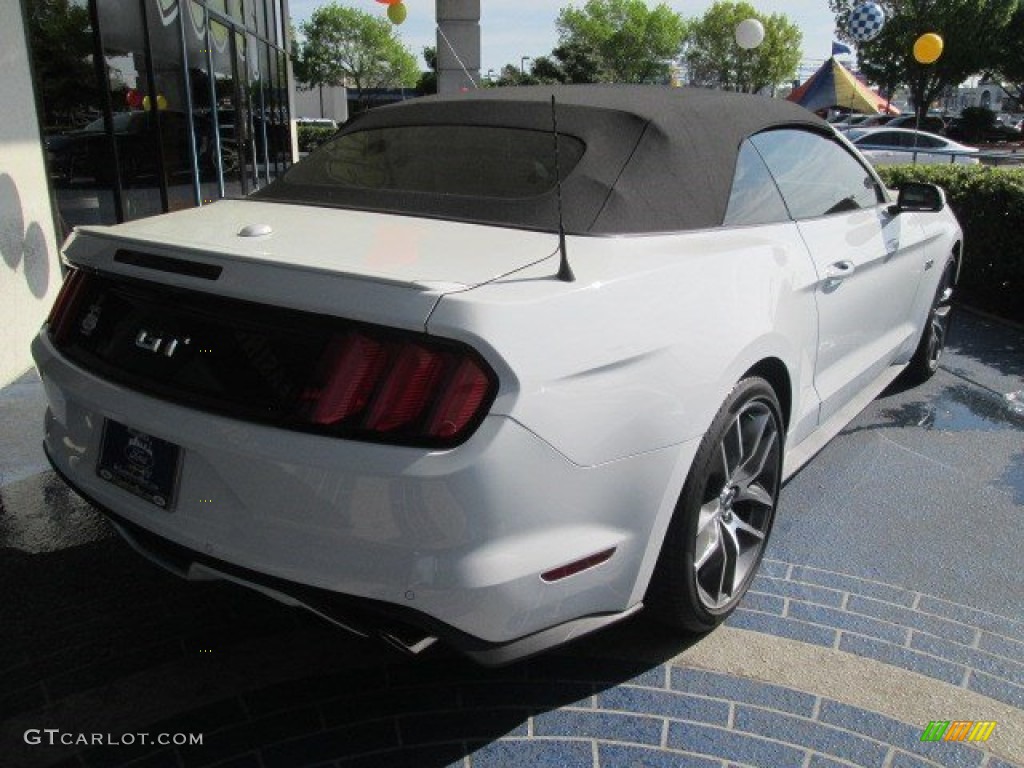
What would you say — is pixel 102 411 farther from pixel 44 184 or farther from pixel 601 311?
pixel 44 184

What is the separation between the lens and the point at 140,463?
2.18 meters

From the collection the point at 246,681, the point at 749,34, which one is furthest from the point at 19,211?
the point at 749,34

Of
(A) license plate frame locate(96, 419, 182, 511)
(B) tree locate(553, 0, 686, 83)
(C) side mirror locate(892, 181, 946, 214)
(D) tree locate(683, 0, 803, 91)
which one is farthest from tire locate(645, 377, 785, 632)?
(B) tree locate(553, 0, 686, 83)

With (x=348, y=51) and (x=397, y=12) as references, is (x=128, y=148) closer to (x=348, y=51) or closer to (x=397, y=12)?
(x=397, y=12)

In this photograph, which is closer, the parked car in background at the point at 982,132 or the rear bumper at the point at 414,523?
the rear bumper at the point at 414,523

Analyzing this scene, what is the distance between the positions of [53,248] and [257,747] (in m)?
4.51

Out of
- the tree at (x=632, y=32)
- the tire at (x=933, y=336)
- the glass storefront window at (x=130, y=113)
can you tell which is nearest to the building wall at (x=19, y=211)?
the glass storefront window at (x=130, y=113)

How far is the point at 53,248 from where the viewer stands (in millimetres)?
5652

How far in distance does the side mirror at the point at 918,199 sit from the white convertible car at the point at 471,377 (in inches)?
47.3

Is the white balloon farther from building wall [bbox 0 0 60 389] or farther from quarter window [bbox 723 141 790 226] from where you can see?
quarter window [bbox 723 141 790 226]

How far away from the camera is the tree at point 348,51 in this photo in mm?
85562

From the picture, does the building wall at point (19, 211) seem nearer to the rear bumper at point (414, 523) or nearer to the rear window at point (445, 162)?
the rear window at point (445, 162)

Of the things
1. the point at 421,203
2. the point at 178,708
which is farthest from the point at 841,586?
the point at 178,708

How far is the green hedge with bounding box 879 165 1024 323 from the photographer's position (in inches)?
278
